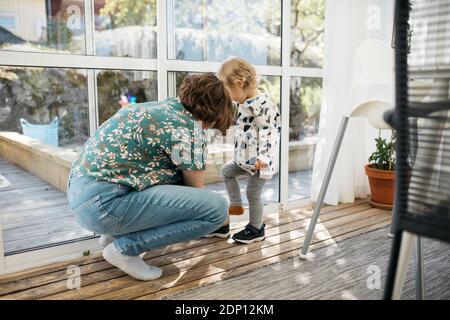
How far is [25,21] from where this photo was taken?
5.70 feet

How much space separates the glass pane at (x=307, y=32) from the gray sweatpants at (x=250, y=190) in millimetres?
A: 939

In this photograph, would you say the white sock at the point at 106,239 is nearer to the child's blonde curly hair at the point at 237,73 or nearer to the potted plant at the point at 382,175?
the child's blonde curly hair at the point at 237,73

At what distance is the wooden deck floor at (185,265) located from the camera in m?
1.58

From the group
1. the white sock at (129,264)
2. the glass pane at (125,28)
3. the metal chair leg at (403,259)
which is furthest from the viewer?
the glass pane at (125,28)

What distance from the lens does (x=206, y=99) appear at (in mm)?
1672

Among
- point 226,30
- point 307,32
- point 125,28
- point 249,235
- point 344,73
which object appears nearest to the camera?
point 125,28

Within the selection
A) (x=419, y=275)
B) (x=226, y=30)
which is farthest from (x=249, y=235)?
(x=226, y=30)

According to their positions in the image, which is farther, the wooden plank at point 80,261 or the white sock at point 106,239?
the white sock at point 106,239

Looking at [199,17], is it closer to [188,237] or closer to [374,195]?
[188,237]

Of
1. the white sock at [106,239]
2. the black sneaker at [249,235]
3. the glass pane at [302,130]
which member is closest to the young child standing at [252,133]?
the black sneaker at [249,235]

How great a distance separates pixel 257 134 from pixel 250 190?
281 mm

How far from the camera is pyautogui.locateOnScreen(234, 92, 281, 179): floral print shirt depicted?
205 cm

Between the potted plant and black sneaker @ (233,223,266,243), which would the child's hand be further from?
the potted plant

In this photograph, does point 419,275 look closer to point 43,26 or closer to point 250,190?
point 250,190
